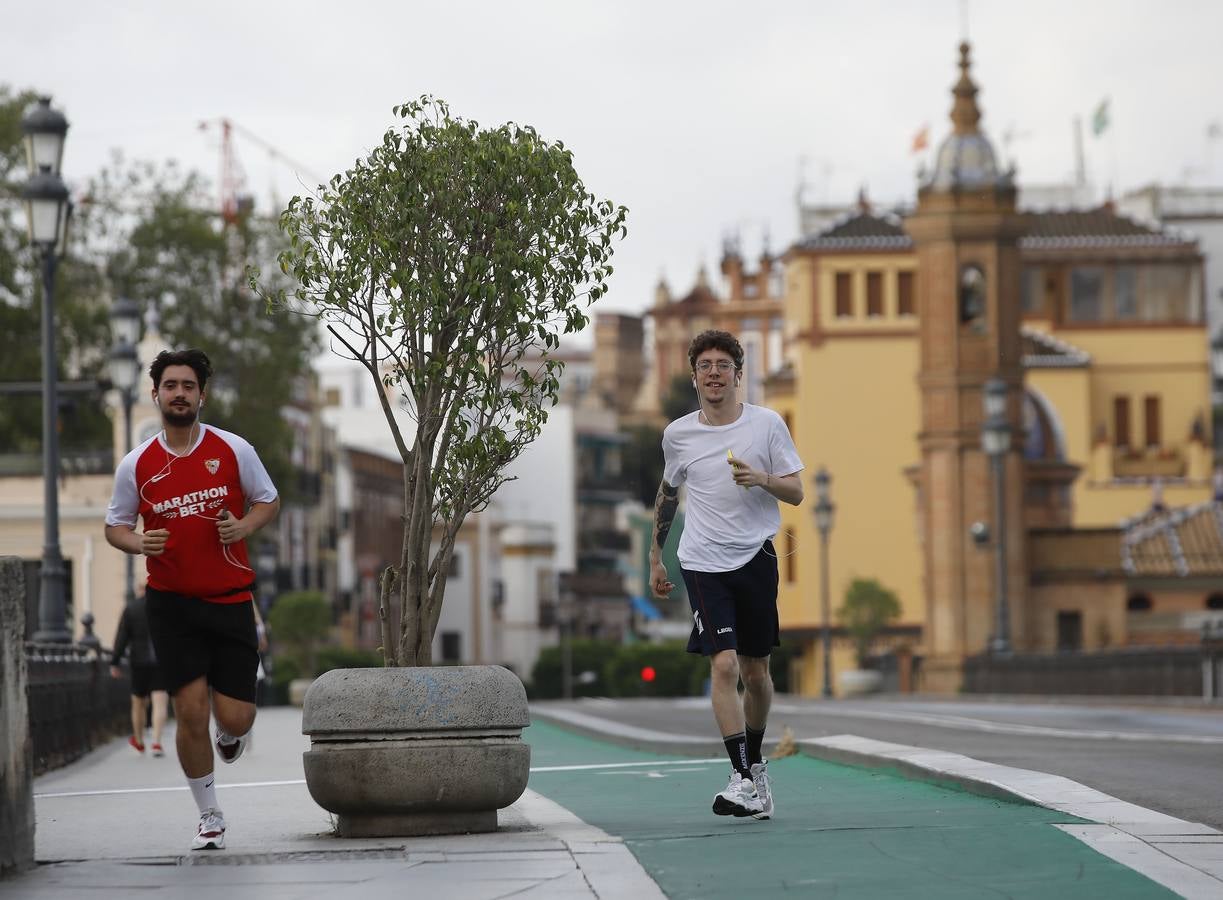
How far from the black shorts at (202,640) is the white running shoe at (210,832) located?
0.48m

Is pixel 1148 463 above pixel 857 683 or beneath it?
above

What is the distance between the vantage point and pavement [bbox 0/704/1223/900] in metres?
8.55

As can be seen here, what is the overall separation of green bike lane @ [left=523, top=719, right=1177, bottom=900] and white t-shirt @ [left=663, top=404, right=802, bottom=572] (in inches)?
43.8

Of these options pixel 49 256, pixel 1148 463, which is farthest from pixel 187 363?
pixel 1148 463

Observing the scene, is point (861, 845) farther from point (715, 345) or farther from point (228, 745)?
point (228, 745)

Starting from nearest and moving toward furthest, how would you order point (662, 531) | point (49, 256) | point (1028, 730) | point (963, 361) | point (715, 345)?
point (715, 345) → point (662, 531) → point (49, 256) → point (1028, 730) → point (963, 361)

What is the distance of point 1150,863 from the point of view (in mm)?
8781

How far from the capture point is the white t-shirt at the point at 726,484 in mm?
11016

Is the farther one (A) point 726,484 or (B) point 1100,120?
(B) point 1100,120

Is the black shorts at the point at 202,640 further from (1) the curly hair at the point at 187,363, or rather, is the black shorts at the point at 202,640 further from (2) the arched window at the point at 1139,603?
(2) the arched window at the point at 1139,603

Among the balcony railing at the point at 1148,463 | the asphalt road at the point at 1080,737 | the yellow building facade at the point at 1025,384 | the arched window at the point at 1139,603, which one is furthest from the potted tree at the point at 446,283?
the balcony railing at the point at 1148,463

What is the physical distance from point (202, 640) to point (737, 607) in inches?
91.1

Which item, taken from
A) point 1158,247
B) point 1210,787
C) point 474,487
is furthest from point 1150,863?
point 1158,247

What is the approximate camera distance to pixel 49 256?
926 inches
